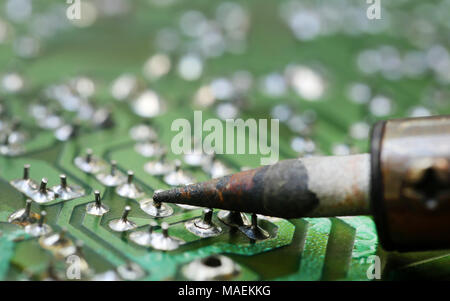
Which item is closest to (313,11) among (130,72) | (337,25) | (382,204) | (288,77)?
(337,25)

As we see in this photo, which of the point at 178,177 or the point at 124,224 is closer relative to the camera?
the point at 124,224

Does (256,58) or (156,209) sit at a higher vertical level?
(256,58)

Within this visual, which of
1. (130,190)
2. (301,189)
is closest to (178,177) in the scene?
(130,190)

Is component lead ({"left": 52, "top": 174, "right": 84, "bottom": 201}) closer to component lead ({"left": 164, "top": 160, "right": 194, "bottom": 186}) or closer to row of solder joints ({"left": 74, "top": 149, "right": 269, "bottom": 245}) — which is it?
row of solder joints ({"left": 74, "top": 149, "right": 269, "bottom": 245})

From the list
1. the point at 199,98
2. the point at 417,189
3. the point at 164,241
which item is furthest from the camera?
the point at 199,98

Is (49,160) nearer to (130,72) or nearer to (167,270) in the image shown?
(167,270)

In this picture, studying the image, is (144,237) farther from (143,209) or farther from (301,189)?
(301,189)

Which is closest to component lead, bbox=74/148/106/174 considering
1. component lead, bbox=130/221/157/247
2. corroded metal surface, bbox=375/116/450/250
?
component lead, bbox=130/221/157/247

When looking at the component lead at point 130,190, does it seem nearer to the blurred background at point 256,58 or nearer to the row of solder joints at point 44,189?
the row of solder joints at point 44,189

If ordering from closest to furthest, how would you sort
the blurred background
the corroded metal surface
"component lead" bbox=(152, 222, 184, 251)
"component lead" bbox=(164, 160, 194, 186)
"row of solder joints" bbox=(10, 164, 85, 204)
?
the corroded metal surface, "component lead" bbox=(152, 222, 184, 251), "row of solder joints" bbox=(10, 164, 85, 204), "component lead" bbox=(164, 160, 194, 186), the blurred background
